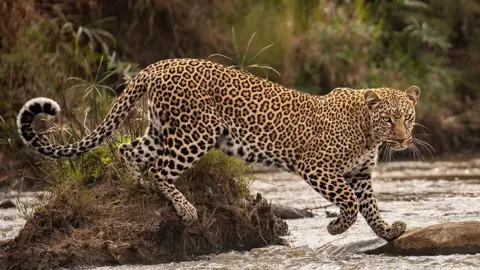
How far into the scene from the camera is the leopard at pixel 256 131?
408 inches

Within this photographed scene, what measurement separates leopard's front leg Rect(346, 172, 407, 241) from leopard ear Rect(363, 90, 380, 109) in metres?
0.67

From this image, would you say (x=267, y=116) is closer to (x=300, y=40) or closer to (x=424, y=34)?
(x=300, y=40)

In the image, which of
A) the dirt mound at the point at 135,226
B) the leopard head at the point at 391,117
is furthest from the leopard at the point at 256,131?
the dirt mound at the point at 135,226

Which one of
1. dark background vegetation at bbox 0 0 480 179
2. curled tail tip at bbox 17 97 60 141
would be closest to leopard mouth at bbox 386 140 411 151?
curled tail tip at bbox 17 97 60 141

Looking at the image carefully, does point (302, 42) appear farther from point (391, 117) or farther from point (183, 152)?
point (183, 152)

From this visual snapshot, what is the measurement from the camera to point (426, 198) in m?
14.5

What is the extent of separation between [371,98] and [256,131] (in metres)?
1.07

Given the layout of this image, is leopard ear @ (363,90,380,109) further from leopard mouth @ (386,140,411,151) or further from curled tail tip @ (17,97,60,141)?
curled tail tip @ (17,97,60,141)

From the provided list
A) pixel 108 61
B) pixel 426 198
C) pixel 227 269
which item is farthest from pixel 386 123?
pixel 108 61

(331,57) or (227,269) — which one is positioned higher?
(331,57)

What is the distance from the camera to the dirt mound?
10.0 metres

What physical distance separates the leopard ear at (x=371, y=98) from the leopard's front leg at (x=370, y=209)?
0.67m

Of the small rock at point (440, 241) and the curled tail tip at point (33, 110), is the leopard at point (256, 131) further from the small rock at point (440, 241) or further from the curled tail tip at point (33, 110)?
the small rock at point (440, 241)

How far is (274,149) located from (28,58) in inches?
251
